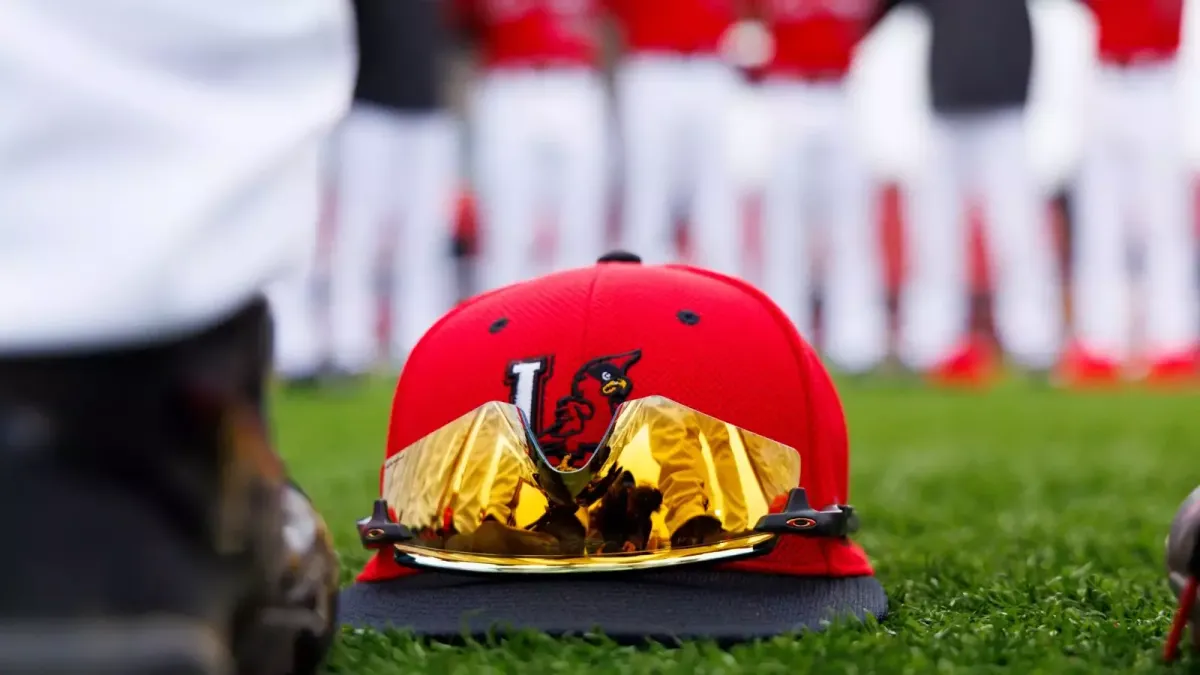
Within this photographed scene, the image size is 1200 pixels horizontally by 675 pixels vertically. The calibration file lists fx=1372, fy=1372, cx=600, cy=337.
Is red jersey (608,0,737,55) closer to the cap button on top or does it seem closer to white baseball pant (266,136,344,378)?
white baseball pant (266,136,344,378)

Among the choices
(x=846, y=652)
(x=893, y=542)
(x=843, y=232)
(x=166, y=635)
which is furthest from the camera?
(x=843, y=232)

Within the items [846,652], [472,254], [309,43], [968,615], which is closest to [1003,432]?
[968,615]

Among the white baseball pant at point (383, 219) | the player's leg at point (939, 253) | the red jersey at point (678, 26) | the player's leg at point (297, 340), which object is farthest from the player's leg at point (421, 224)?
the player's leg at point (939, 253)

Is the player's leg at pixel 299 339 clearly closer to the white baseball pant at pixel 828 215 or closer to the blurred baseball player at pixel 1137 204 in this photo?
the white baseball pant at pixel 828 215

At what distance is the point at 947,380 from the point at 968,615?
321 centimetres

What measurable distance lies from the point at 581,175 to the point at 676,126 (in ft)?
Result: 1.49

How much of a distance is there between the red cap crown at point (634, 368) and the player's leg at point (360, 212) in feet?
11.1

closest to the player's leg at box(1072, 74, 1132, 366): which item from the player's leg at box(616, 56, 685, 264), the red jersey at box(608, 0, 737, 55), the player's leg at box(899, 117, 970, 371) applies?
the player's leg at box(899, 117, 970, 371)

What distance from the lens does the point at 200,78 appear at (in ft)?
1.96

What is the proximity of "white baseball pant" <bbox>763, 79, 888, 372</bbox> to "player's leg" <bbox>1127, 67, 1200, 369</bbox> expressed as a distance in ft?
3.22

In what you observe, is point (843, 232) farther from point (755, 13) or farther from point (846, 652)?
point (846, 652)

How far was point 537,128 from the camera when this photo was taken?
4594 millimetres

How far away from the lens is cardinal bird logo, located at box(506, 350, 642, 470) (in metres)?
0.85

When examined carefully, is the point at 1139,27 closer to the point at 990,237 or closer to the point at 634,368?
the point at 990,237
